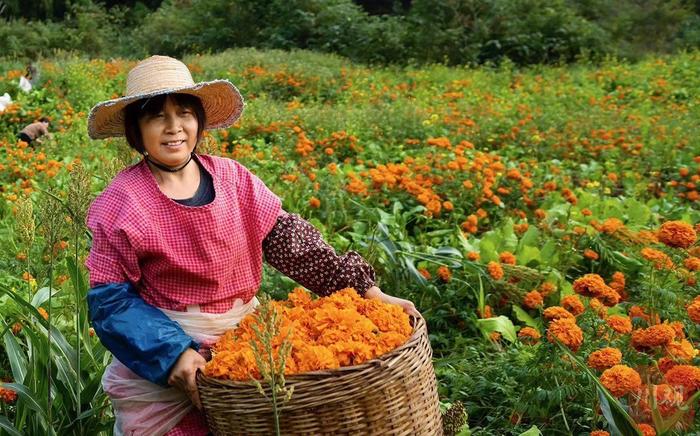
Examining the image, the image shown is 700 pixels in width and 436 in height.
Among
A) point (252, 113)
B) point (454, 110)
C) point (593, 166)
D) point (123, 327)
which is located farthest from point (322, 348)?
point (454, 110)

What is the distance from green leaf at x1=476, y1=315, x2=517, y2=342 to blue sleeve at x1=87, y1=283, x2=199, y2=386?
1.49 m

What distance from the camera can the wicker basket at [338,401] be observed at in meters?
1.57

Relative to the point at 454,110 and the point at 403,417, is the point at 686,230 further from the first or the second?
the point at 454,110

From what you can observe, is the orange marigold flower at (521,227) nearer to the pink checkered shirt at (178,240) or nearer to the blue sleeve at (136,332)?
the pink checkered shirt at (178,240)

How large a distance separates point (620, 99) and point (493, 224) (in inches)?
205

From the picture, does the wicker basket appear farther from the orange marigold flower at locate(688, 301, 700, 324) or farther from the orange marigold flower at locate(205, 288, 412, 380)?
the orange marigold flower at locate(688, 301, 700, 324)

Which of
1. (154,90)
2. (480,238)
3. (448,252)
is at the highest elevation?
(154,90)

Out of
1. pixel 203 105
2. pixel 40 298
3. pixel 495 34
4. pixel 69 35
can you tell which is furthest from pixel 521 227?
pixel 69 35

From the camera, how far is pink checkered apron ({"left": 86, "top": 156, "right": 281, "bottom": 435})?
6.18 ft

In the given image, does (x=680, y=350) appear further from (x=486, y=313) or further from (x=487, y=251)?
(x=487, y=251)

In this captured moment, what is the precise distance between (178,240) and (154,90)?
0.39m

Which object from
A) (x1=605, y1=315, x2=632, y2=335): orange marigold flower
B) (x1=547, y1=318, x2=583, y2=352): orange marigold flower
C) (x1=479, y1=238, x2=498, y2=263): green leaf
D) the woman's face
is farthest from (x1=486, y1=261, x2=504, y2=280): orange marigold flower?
the woman's face

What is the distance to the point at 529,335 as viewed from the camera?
264cm

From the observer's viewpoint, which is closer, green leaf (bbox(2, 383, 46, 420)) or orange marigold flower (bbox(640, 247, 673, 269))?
green leaf (bbox(2, 383, 46, 420))
